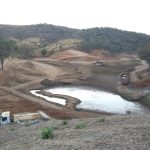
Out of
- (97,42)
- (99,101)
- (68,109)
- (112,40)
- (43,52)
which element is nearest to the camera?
(68,109)

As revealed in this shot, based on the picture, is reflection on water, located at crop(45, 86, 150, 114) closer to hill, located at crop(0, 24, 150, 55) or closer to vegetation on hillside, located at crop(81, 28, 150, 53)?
hill, located at crop(0, 24, 150, 55)

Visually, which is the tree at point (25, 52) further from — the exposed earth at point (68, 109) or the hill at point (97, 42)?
the exposed earth at point (68, 109)

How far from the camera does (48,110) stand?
60781 mm

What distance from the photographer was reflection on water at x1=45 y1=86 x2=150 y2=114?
2653 inches

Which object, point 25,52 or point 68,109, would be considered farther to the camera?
point 25,52

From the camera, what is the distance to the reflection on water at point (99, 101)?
6738cm

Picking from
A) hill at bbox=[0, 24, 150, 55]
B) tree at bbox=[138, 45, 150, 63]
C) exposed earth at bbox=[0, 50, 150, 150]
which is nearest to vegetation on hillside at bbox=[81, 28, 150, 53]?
hill at bbox=[0, 24, 150, 55]

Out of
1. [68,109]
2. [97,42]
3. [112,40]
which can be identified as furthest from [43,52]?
[68,109]

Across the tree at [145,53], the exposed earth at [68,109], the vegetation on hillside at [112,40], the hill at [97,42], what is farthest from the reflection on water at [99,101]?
the vegetation on hillside at [112,40]

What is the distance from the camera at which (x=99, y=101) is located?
247ft

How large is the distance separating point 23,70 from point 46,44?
68.5m

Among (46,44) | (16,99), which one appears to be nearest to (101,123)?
(16,99)

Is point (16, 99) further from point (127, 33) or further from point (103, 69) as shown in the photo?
point (127, 33)

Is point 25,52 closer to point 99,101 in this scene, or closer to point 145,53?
point 145,53
